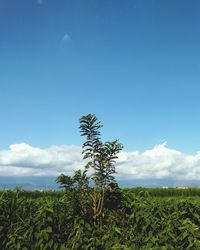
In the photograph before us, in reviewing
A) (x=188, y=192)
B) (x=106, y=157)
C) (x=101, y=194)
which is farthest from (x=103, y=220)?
(x=188, y=192)

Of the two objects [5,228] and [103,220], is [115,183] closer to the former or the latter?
[103,220]

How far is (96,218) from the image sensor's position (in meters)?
6.65

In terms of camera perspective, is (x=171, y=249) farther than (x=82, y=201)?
No

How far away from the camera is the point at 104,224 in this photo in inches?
262

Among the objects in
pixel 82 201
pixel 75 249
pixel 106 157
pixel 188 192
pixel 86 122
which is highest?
pixel 188 192

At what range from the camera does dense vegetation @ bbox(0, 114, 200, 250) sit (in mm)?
5715

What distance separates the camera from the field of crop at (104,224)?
5.69 metres

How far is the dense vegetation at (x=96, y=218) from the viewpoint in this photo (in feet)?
18.7

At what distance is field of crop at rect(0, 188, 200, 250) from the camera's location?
5.69 m

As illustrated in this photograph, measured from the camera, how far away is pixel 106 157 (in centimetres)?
689

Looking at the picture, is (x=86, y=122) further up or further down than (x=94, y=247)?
further up

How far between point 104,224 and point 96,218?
0.14 m

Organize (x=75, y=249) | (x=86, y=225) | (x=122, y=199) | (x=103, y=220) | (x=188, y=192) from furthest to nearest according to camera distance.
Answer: (x=188, y=192)
(x=122, y=199)
(x=103, y=220)
(x=86, y=225)
(x=75, y=249)

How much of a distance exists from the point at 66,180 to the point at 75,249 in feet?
4.79
